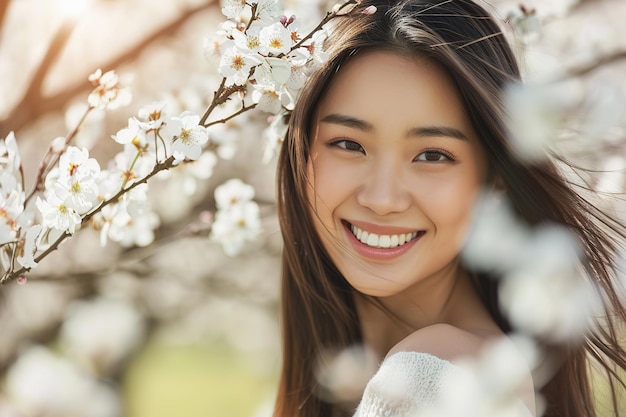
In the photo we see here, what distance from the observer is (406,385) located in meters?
1.07

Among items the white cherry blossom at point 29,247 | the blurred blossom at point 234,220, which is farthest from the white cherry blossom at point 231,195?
the white cherry blossom at point 29,247

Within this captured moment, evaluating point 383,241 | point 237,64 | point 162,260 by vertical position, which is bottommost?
point 162,260

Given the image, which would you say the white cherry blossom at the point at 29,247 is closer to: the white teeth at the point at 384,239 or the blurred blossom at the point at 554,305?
the white teeth at the point at 384,239

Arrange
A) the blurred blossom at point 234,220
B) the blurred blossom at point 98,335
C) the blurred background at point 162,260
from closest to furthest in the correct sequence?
the blurred blossom at point 234,220
the blurred background at point 162,260
the blurred blossom at point 98,335

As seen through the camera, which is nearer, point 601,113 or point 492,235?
point 492,235

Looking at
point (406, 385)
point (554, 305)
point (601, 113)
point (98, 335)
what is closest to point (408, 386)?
point (406, 385)

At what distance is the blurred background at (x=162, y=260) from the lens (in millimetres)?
2287

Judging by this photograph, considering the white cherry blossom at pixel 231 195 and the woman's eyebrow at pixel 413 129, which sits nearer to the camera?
the woman's eyebrow at pixel 413 129

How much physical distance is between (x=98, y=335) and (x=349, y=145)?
6.70 ft

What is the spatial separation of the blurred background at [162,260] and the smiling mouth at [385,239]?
0.85m

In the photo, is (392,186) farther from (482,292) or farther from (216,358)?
(216,358)

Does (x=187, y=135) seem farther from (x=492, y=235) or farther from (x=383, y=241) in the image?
(x=492, y=235)

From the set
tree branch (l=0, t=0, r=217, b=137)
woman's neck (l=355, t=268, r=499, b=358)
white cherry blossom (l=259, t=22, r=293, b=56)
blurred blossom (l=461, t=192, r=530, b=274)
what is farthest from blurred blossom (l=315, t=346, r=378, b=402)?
tree branch (l=0, t=0, r=217, b=137)

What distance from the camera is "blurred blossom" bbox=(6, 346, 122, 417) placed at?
213cm
